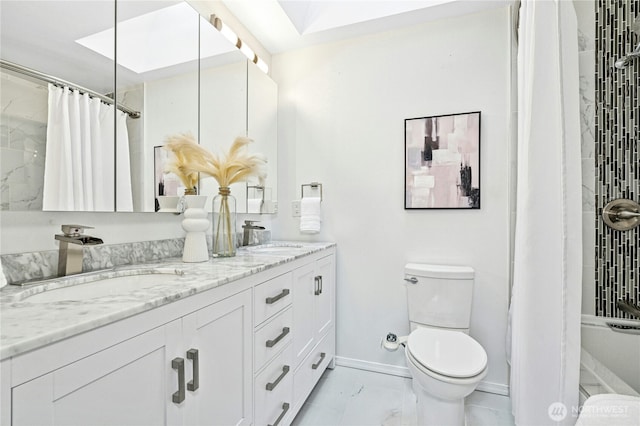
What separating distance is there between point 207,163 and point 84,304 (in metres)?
0.88

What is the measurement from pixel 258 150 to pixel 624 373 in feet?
7.96

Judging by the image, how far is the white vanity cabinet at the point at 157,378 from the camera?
52 cm

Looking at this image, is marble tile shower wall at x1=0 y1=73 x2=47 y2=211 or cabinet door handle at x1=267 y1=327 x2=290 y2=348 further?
cabinet door handle at x1=267 y1=327 x2=290 y2=348

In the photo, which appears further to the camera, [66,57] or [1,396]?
[66,57]

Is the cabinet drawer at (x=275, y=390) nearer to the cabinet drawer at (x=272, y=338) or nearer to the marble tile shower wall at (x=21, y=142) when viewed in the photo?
the cabinet drawer at (x=272, y=338)

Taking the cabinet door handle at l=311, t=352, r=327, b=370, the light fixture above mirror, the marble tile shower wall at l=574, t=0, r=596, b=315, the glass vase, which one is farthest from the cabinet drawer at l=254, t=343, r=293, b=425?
the light fixture above mirror

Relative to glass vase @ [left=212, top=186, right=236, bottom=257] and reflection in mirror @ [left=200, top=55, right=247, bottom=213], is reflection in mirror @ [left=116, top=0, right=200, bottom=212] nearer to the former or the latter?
reflection in mirror @ [left=200, top=55, right=247, bottom=213]

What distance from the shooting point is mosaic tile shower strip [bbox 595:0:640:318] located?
60.0 inches

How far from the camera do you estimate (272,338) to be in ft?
4.11

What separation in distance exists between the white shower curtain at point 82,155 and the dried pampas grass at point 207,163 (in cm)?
20

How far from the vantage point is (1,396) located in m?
0.45

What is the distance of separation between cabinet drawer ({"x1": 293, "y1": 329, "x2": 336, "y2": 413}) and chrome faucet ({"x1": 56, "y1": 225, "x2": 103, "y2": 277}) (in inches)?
41.9

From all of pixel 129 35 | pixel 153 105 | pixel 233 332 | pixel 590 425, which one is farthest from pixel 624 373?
pixel 129 35

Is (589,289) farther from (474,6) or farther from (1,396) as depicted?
(1,396)
